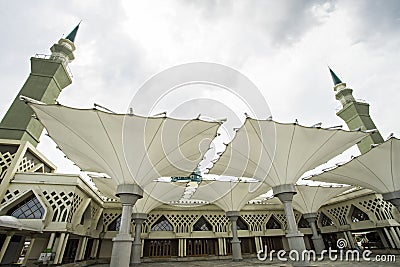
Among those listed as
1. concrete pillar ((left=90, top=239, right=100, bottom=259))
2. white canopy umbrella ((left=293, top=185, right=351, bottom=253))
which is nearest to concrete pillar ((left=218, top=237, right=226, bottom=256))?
white canopy umbrella ((left=293, top=185, right=351, bottom=253))

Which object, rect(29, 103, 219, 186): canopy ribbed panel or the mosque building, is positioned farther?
the mosque building

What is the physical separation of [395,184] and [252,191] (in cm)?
809

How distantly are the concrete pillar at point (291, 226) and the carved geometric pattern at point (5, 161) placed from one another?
48.9 ft

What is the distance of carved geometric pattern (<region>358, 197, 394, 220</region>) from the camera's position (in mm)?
16844

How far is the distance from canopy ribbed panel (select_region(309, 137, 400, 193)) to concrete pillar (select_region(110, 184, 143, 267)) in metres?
11.0

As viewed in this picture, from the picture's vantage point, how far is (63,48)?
21.2 meters

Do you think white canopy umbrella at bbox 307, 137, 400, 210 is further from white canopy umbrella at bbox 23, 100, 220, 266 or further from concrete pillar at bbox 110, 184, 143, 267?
concrete pillar at bbox 110, 184, 143, 267

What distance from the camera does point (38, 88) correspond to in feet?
58.5

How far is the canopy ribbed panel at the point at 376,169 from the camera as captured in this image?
10.9 meters

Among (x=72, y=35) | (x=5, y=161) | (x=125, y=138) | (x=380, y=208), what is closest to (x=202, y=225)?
(x=380, y=208)

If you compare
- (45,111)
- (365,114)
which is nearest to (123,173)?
(45,111)

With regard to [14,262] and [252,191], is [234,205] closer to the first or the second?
[252,191]

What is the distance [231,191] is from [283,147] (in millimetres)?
7448

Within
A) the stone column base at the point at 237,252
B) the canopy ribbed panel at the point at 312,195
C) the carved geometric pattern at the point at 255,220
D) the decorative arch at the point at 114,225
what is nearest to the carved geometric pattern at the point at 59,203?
the decorative arch at the point at 114,225
